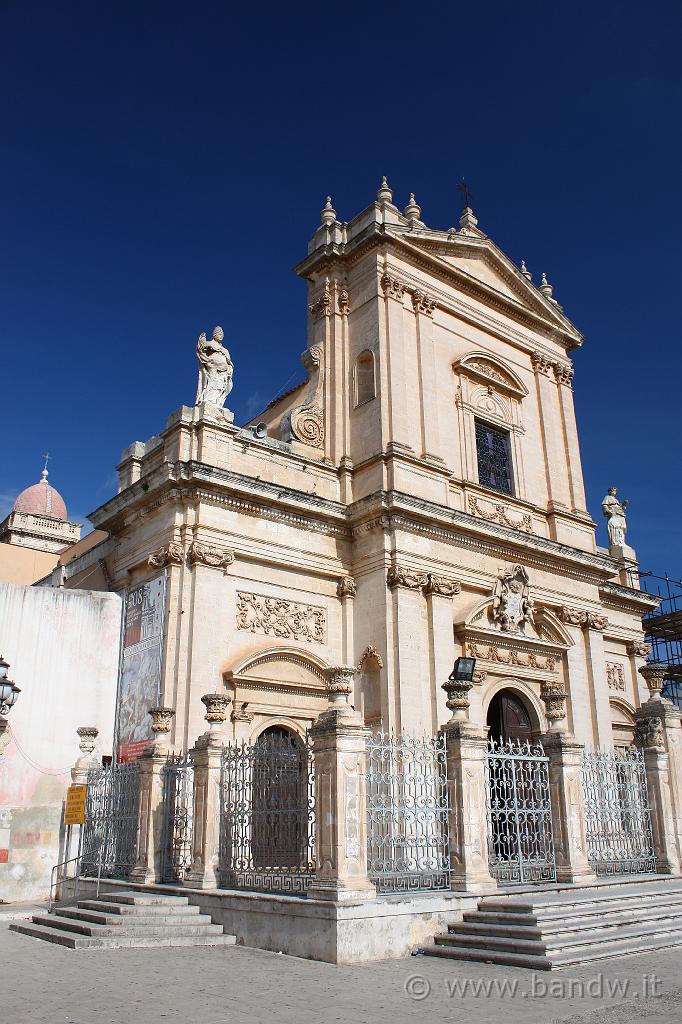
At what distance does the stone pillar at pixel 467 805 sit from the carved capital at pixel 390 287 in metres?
11.6

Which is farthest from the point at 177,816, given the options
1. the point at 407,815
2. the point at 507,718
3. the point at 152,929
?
the point at 507,718

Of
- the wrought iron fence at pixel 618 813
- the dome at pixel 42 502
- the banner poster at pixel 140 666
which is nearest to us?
the wrought iron fence at pixel 618 813

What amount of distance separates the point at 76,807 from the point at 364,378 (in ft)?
38.1

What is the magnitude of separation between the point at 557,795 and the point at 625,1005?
5.34 metres

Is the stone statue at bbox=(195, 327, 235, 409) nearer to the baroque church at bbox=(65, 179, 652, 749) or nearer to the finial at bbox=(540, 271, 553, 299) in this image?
the baroque church at bbox=(65, 179, 652, 749)

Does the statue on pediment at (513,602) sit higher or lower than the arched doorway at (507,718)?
higher

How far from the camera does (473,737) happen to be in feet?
38.8

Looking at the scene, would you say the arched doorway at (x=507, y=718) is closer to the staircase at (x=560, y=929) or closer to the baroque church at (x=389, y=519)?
the baroque church at (x=389, y=519)

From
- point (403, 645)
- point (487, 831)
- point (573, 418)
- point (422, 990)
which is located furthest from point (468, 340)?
point (422, 990)

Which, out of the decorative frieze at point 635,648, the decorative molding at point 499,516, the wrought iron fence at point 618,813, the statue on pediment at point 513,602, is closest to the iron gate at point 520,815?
the wrought iron fence at point 618,813

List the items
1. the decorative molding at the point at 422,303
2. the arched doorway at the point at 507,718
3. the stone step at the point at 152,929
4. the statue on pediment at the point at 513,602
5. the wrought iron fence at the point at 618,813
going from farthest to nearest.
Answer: the decorative molding at the point at 422,303, the statue on pediment at the point at 513,602, the arched doorway at the point at 507,718, the wrought iron fence at the point at 618,813, the stone step at the point at 152,929

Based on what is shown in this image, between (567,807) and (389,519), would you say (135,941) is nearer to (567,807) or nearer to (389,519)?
(567,807)

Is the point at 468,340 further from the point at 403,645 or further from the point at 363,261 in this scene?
the point at 403,645

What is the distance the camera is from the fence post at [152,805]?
1317cm
